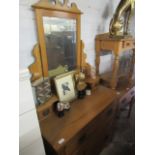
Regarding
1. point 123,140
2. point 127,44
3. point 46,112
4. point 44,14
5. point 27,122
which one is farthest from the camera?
point 123,140

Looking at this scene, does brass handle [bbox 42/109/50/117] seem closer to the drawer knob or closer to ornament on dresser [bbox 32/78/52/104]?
ornament on dresser [bbox 32/78/52/104]

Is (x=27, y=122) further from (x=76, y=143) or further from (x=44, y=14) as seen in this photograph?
(x=44, y=14)

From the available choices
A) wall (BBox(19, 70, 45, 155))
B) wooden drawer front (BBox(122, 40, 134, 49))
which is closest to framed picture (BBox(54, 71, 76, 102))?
wall (BBox(19, 70, 45, 155))

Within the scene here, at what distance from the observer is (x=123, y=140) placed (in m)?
1.71

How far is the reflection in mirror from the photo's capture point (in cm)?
105

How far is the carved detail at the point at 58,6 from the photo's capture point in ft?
3.05

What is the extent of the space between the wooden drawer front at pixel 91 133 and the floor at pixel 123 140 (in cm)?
36

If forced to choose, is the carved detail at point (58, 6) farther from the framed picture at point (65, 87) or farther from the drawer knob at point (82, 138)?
the drawer knob at point (82, 138)

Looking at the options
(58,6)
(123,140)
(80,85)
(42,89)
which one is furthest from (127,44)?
(123,140)

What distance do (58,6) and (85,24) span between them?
0.43m

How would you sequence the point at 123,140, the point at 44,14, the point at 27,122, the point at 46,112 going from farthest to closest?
the point at 123,140 < the point at 46,112 < the point at 44,14 < the point at 27,122

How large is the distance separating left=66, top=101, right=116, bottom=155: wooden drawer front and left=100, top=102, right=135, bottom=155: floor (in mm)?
363
